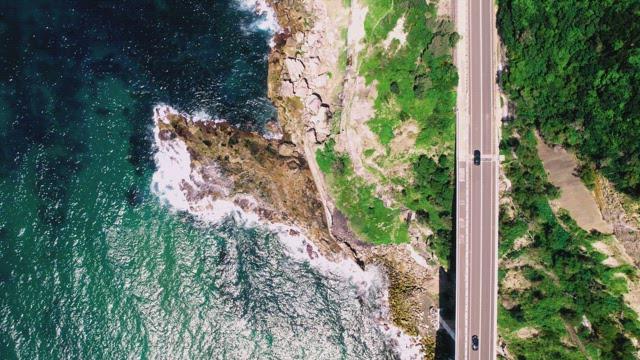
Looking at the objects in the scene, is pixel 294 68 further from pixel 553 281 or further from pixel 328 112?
pixel 553 281

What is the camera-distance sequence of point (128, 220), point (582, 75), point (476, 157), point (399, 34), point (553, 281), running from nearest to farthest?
point (582, 75) < point (553, 281) < point (476, 157) < point (399, 34) < point (128, 220)

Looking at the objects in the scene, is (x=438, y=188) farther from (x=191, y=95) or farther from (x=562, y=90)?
(x=191, y=95)

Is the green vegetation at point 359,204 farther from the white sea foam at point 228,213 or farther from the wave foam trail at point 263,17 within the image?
the wave foam trail at point 263,17

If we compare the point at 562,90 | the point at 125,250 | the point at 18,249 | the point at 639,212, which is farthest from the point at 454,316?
the point at 18,249

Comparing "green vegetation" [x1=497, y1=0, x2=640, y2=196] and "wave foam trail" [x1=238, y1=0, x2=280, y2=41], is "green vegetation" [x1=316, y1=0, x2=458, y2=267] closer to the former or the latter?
"green vegetation" [x1=497, y1=0, x2=640, y2=196]

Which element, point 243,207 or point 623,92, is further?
point 243,207

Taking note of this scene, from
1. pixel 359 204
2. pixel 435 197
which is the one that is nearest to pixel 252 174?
pixel 359 204
